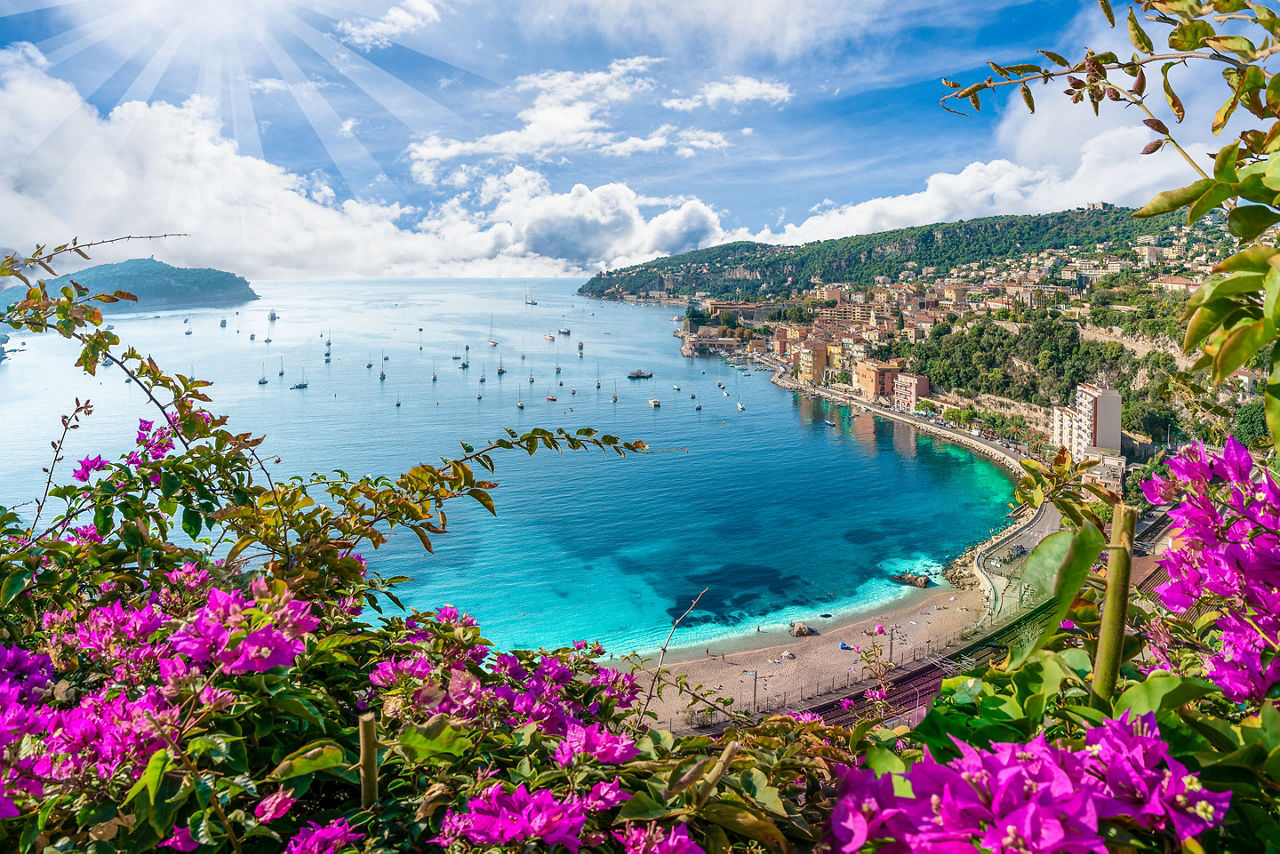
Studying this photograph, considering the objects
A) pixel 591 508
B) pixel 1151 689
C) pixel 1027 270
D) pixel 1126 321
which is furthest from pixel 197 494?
pixel 1027 270

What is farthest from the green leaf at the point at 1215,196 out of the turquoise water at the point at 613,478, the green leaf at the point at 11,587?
the turquoise water at the point at 613,478

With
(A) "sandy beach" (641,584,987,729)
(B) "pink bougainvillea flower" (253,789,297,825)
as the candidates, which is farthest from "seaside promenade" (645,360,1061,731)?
(B) "pink bougainvillea flower" (253,789,297,825)

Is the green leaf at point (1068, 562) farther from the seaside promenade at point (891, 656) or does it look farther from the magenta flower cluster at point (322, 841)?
the seaside promenade at point (891, 656)

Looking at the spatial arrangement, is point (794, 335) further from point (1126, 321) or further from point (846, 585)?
point (846, 585)

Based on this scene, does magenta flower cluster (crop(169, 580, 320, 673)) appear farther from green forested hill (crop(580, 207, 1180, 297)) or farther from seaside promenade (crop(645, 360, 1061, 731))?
green forested hill (crop(580, 207, 1180, 297))

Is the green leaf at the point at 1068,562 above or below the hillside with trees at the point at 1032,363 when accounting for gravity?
above

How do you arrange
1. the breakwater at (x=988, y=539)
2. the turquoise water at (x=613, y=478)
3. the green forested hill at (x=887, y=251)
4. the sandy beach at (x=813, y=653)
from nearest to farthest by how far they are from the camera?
1. the sandy beach at (x=813, y=653)
2. the breakwater at (x=988, y=539)
3. the turquoise water at (x=613, y=478)
4. the green forested hill at (x=887, y=251)

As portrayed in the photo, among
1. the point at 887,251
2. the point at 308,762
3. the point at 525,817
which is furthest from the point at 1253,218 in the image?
the point at 887,251
